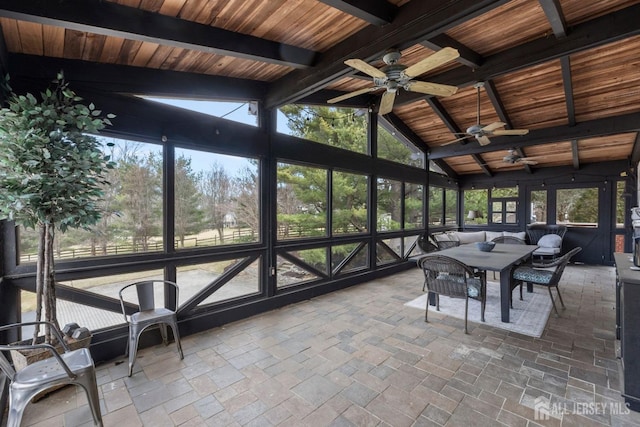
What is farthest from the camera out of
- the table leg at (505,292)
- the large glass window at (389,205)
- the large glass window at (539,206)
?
the large glass window at (539,206)

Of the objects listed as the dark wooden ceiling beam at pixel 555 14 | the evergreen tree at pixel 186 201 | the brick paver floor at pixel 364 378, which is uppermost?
the dark wooden ceiling beam at pixel 555 14

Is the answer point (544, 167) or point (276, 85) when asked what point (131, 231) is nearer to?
point (276, 85)

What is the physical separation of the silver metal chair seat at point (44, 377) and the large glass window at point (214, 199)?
1651mm

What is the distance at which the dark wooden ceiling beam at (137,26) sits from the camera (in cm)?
192

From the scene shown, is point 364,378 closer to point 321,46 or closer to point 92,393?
point 92,393

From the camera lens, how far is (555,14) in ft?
8.65

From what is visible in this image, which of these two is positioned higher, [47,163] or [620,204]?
[47,163]

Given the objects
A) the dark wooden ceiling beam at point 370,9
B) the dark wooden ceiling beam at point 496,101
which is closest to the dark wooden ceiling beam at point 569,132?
the dark wooden ceiling beam at point 496,101

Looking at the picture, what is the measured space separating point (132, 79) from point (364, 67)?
93.1 inches

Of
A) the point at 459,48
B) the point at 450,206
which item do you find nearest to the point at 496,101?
the point at 459,48

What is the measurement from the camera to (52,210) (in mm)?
2197

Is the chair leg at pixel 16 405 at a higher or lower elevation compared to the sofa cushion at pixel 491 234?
lower

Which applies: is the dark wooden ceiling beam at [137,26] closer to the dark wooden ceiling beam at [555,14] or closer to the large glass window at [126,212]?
the large glass window at [126,212]

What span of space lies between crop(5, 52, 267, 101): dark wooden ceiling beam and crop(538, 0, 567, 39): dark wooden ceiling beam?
3191 millimetres
